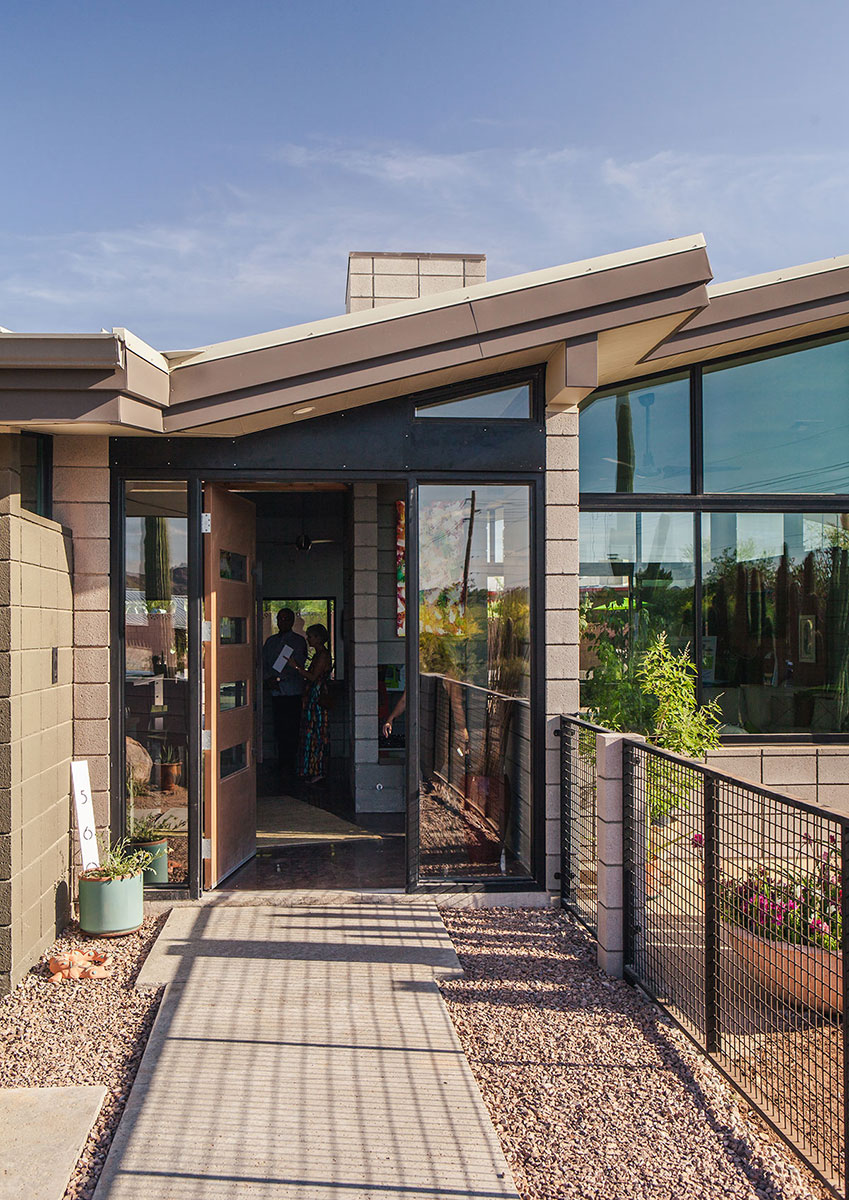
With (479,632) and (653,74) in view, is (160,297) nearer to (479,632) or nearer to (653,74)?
(653,74)

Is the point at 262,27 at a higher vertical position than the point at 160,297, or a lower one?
lower

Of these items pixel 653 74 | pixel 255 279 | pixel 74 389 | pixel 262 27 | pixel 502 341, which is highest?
pixel 255 279

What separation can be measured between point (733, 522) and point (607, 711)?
5.93 feet

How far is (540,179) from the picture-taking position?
11750mm

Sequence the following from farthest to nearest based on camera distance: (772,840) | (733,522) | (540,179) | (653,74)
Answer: (540,179) → (653,74) → (733,522) → (772,840)

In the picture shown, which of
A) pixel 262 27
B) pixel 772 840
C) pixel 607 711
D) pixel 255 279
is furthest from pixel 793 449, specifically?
pixel 255 279

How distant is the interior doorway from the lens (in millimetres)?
5820

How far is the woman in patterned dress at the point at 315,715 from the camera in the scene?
9289mm

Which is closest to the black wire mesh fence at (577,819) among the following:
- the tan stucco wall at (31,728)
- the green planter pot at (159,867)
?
the green planter pot at (159,867)

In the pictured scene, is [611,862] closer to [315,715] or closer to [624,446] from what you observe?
[624,446]

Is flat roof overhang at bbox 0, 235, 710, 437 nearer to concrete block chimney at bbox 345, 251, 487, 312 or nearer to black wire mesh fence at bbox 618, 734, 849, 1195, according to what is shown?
black wire mesh fence at bbox 618, 734, 849, 1195

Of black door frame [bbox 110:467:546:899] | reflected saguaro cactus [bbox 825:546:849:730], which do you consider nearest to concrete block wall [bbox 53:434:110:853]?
black door frame [bbox 110:467:546:899]

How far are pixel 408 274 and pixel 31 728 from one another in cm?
449

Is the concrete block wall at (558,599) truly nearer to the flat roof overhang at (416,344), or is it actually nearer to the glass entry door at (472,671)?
the glass entry door at (472,671)
